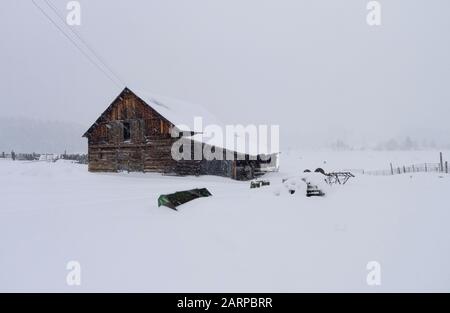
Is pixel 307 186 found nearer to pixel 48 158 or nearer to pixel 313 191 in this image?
pixel 313 191

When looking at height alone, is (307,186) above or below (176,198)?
above

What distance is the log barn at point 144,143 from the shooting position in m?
22.3

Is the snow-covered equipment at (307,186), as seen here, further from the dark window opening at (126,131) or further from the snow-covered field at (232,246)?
the dark window opening at (126,131)

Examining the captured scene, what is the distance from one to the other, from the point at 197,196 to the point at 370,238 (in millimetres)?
5945

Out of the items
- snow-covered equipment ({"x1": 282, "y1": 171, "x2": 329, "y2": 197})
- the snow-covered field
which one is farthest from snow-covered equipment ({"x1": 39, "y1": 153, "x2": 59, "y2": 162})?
snow-covered equipment ({"x1": 282, "y1": 171, "x2": 329, "y2": 197})

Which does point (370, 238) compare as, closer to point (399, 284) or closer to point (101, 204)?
point (399, 284)

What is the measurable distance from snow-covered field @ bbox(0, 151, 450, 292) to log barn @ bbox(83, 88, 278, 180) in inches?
526

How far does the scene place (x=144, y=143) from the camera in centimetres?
2327

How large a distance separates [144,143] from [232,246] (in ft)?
63.0

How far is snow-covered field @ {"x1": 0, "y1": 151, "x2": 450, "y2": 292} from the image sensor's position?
445cm
